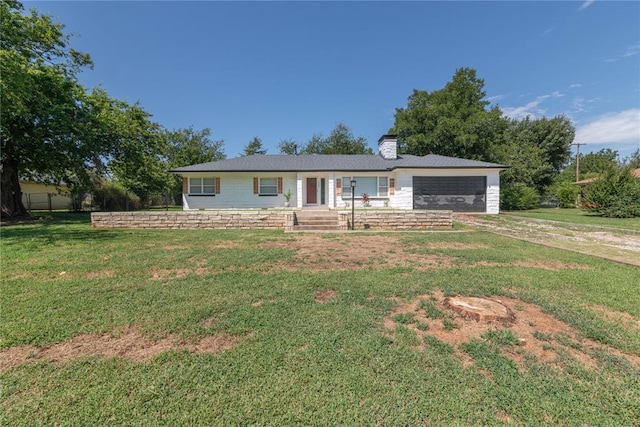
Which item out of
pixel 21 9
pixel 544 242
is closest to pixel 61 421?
pixel 544 242

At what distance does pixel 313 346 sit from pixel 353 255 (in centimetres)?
358

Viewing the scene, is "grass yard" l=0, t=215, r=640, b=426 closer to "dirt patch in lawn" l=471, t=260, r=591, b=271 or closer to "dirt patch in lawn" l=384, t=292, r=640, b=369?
"dirt patch in lawn" l=384, t=292, r=640, b=369

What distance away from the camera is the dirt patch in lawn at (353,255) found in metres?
5.26

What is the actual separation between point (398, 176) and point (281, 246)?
1191cm

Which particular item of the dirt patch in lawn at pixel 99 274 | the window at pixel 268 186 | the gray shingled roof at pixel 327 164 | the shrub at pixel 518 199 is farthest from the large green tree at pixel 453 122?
the dirt patch in lawn at pixel 99 274

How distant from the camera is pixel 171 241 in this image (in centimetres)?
766

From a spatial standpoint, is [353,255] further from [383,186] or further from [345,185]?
[383,186]

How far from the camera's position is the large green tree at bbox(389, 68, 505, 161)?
2583 centimetres

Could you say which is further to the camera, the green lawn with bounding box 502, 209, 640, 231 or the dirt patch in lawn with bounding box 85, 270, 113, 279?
the green lawn with bounding box 502, 209, 640, 231

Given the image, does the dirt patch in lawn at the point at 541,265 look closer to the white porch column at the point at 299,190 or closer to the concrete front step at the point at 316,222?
the concrete front step at the point at 316,222

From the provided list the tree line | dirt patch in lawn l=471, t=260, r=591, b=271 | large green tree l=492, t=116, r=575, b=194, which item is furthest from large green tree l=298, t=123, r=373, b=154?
dirt patch in lawn l=471, t=260, r=591, b=271

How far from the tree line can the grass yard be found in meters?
9.57

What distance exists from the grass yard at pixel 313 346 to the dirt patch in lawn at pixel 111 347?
0.05 ft

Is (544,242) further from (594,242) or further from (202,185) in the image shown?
(202,185)
